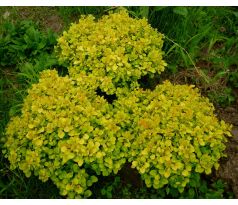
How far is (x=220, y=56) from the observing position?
150 inches

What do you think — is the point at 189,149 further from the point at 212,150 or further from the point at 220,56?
the point at 220,56

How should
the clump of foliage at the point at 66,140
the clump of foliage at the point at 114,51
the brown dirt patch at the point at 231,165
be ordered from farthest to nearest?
the clump of foliage at the point at 114,51 → the brown dirt patch at the point at 231,165 → the clump of foliage at the point at 66,140

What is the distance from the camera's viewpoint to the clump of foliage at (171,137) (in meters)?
2.57

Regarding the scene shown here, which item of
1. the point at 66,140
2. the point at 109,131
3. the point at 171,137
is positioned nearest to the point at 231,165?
the point at 171,137

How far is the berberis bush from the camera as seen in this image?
2576 mm

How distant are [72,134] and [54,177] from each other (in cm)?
32

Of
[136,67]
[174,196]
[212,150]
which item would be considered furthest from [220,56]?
[174,196]

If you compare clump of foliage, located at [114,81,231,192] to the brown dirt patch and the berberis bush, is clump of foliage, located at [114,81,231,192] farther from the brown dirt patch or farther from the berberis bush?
the brown dirt patch

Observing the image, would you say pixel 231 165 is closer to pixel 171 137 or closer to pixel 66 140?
pixel 171 137

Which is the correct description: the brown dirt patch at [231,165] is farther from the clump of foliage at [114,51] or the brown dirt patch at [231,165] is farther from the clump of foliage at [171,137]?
the clump of foliage at [114,51]

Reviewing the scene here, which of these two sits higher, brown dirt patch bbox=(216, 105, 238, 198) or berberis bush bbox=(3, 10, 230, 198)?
berberis bush bbox=(3, 10, 230, 198)

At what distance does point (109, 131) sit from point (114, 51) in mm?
747

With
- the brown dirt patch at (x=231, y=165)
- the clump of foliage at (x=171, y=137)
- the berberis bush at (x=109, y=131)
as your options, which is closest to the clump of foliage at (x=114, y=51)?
the berberis bush at (x=109, y=131)

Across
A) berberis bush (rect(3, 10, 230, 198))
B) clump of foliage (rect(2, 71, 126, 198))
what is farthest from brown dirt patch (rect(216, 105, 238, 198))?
clump of foliage (rect(2, 71, 126, 198))
